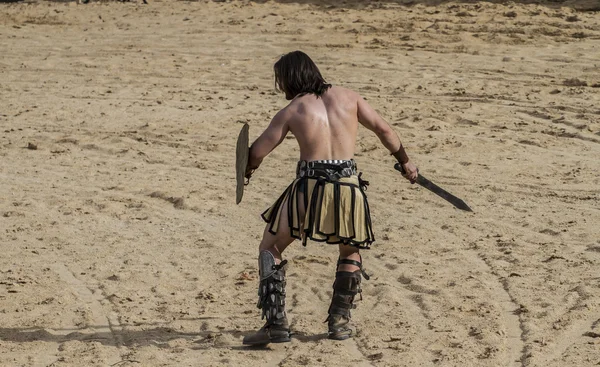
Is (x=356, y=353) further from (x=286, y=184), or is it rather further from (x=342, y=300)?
(x=286, y=184)

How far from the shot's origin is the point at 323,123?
6402 millimetres

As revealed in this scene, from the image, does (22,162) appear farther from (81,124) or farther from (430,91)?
(430,91)

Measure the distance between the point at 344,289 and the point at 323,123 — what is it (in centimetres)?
93

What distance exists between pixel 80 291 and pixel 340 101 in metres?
2.29

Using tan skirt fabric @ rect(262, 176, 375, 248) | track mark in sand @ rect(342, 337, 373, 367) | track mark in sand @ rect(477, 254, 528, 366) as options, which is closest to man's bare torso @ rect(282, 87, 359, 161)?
tan skirt fabric @ rect(262, 176, 375, 248)

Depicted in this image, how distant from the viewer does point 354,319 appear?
6914mm

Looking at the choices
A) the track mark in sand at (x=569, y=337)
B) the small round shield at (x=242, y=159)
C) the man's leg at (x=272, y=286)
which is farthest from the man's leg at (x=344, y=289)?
the track mark in sand at (x=569, y=337)

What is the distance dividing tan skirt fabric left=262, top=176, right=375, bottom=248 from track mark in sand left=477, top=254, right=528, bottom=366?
97 centimetres

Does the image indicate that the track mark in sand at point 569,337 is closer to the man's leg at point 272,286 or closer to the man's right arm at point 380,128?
the man's right arm at point 380,128

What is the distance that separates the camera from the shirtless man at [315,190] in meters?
6.32

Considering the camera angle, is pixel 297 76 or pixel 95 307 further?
pixel 95 307

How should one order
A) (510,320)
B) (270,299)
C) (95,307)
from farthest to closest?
(95,307) < (510,320) < (270,299)

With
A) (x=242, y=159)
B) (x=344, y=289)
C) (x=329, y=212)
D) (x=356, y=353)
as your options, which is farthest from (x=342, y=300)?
(x=242, y=159)

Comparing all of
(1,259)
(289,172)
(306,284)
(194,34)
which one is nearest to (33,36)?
(194,34)
